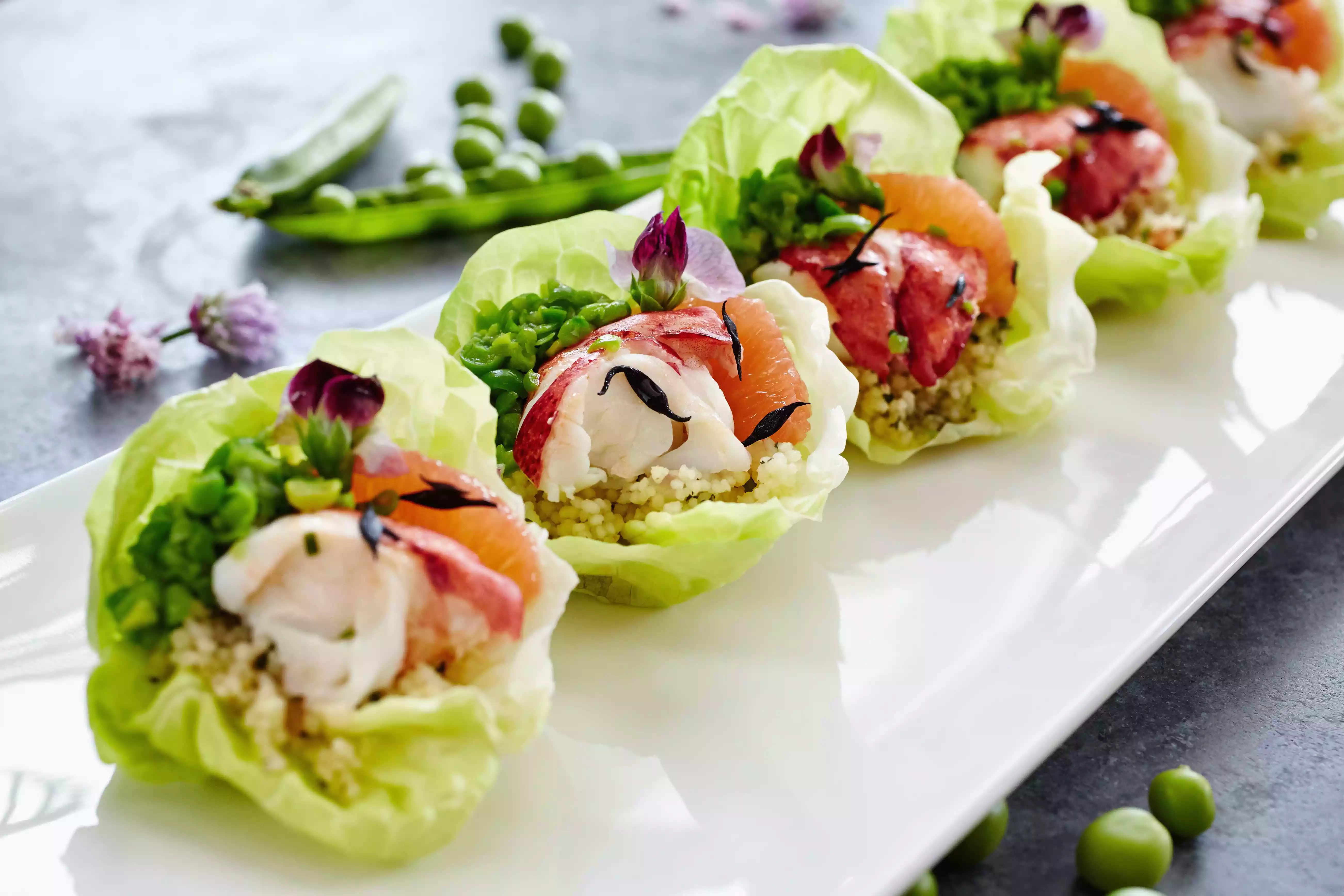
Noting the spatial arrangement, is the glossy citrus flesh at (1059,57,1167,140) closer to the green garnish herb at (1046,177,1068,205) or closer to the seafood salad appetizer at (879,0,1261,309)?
the seafood salad appetizer at (879,0,1261,309)

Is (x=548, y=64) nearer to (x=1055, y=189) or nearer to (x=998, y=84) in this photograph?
(x=998, y=84)

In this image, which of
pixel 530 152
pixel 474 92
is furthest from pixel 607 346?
pixel 474 92

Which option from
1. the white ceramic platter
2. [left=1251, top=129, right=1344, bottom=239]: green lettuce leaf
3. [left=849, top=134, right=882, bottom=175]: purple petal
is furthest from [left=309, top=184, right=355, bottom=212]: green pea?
[left=1251, top=129, right=1344, bottom=239]: green lettuce leaf

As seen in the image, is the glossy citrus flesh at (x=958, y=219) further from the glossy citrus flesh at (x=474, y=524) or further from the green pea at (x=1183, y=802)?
the glossy citrus flesh at (x=474, y=524)

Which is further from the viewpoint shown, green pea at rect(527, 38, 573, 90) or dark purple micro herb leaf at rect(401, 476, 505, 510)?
green pea at rect(527, 38, 573, 90)

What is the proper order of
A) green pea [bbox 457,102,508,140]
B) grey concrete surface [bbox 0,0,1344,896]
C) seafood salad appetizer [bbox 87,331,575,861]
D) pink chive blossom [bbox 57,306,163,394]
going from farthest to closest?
green pea [bbox 457,102,508,140], pink chive blossom [bbox 57,306,163,394], grey concrete surface [bbox 0,0,1344,896], seafood salad appetizer [bbox 87,331,575,861]

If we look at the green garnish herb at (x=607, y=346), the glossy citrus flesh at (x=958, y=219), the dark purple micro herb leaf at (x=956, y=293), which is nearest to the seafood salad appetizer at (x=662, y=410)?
the green garnish herb at (x=607, y=346)

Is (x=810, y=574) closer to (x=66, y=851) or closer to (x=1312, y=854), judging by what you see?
(x=1312, y=854)
